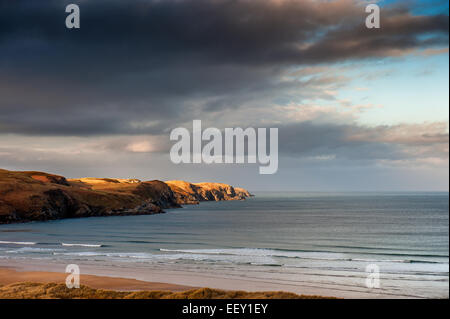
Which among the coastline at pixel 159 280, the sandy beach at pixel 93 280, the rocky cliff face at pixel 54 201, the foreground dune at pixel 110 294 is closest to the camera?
the foreground dune at pixel 110 294

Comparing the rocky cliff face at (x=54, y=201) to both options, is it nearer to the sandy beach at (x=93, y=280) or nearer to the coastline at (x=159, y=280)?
the coastline at (x=159, y=280)

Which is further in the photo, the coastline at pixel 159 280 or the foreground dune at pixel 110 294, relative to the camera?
the coastline at pixel 159 280

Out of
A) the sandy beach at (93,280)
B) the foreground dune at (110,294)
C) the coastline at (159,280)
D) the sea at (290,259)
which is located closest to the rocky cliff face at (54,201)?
the sea at (290,259)

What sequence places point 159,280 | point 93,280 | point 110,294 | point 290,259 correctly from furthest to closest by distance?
point 290,259 → point 159,280 → point 93,280 → point 110,294

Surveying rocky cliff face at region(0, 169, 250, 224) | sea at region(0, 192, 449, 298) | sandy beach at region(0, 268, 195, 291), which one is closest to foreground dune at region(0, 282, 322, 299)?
sandy beach at region(0, 268, 195, 291)

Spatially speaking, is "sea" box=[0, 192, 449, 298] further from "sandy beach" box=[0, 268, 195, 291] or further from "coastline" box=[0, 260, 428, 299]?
"sandy beach" box=[0, 268, 195, 291]

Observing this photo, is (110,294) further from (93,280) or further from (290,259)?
(290,259)

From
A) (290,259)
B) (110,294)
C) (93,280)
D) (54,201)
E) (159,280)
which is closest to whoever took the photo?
(110,294)

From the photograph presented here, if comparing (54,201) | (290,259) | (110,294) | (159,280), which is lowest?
(290,259)

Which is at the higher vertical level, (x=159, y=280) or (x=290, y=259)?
(x=159, y=280)

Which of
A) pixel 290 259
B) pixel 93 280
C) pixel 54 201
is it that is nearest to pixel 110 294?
pixel 93 280

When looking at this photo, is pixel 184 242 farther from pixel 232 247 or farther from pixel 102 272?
pixel 102 272
